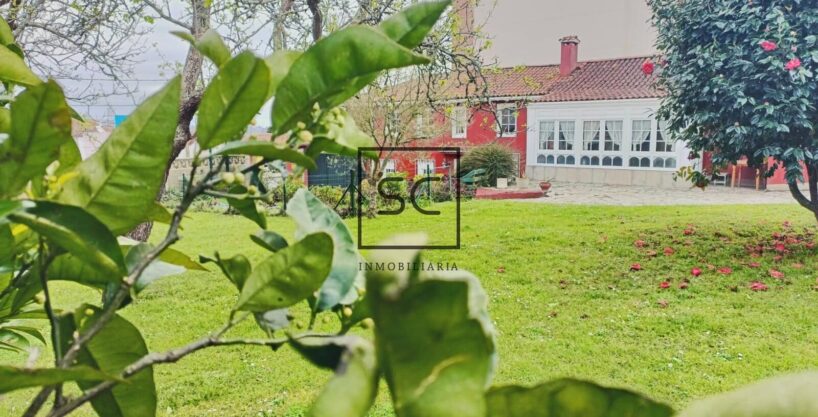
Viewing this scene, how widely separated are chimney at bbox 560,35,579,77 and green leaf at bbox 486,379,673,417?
723 centimetres

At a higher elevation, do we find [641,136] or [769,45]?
[769,45]

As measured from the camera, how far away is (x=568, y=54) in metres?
7.07

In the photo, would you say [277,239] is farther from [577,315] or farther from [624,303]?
[624,303]

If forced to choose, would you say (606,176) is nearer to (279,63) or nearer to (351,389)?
(279,63)

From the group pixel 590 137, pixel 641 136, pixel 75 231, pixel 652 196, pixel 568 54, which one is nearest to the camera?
pixel 75 231

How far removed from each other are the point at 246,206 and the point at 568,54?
23.8 feet

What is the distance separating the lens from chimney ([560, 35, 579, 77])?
6914 mm

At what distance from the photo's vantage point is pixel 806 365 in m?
2.17

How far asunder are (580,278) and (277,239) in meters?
3.33

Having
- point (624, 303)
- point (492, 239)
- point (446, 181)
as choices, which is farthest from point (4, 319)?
point (446, 181)

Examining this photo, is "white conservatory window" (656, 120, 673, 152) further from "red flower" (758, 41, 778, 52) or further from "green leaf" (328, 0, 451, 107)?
"green leaf" (328, 0, 451, 107)


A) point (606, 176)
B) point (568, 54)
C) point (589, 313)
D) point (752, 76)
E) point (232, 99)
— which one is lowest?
point (589, 313)

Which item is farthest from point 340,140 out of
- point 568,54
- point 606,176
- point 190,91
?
point 568,54

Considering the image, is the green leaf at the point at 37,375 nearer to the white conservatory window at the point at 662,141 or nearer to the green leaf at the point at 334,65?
the green leaf at the point at 334,65
